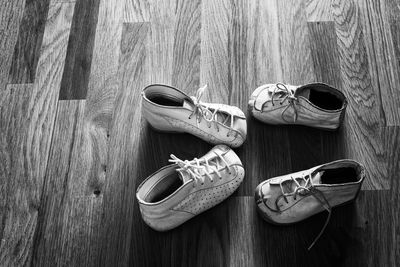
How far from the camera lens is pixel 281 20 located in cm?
122

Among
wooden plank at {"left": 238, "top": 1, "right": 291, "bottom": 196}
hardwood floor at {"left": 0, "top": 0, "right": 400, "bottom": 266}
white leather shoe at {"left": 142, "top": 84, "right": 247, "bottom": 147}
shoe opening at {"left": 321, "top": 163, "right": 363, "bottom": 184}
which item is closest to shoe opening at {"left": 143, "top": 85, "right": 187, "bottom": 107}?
white leather shoe at {"left": 142, "top": 84, "right": 247, "bottom": 147}

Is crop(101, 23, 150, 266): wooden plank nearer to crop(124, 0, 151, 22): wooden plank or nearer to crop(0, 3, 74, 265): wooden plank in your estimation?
crop(124, 0, 151, 22): wooden plank

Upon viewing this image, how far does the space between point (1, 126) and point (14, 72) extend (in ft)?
0.72

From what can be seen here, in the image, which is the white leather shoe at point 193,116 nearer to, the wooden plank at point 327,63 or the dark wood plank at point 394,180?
the wooden plank at point 327,63

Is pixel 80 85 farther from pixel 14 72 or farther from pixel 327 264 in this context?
pixel 327 264

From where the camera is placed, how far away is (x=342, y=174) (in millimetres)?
917

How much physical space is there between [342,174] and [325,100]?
0.24m

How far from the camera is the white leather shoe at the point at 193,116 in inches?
38.4

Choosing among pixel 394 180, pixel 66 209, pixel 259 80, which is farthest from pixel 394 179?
pixel 66 209

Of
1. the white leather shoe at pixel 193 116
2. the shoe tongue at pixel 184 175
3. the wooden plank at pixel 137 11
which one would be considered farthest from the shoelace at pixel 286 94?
the wooden plank at pixel 137 11

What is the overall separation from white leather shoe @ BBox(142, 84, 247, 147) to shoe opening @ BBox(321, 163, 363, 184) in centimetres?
26

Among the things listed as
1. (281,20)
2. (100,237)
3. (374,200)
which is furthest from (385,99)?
(100,237)

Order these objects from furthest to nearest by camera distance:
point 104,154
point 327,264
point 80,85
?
point 80,85, point 104,154, point 327,264

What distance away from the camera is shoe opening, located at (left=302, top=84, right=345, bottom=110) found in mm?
985
